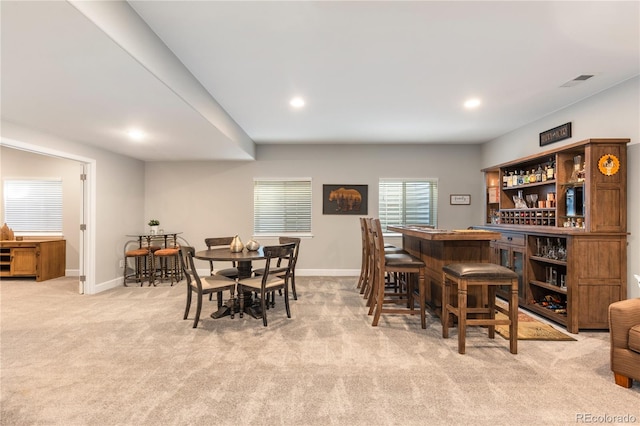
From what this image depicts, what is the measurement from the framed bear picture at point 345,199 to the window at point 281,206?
0.36m

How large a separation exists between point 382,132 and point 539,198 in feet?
8.12

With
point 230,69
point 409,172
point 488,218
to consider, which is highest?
point 230,69

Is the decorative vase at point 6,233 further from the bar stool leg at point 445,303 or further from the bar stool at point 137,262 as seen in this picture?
the bar stool leg at point 445,303

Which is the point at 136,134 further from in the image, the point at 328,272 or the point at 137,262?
the point at 328,272

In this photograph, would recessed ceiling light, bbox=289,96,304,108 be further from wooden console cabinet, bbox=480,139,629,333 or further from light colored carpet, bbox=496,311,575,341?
light colored carpet, bbox=496,311,575,341

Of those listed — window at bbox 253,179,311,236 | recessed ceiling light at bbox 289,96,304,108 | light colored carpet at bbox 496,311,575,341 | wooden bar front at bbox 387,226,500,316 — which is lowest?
light colored carpet at bbox 496,311,575,341

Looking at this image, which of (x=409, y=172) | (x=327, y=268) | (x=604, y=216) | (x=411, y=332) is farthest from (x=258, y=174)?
(x=604, y=216)

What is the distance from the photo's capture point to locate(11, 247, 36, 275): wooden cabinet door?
5.69 m

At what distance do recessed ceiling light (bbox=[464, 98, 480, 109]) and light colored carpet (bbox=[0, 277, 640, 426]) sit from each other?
8.60ft

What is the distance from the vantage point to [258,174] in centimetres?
618

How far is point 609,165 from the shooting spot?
312cm

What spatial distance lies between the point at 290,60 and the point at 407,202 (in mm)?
4170

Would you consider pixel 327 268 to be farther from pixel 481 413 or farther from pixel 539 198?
pixel 481 413

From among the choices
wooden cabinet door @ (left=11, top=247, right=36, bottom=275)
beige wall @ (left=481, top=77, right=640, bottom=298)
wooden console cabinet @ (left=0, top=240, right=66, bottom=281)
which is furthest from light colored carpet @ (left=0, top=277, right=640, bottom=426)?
wooden cabinet door @ (left=11, top=247, right=36, bottom=275)
